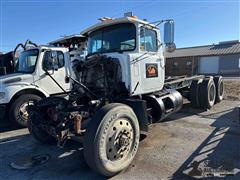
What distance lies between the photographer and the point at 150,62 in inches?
207

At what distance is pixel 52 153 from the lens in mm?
4723

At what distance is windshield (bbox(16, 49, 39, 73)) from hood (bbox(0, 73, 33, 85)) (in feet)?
0.96

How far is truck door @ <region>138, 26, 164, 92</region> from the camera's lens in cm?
505

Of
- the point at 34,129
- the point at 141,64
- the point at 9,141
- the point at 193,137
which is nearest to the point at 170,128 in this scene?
the point at 193,137

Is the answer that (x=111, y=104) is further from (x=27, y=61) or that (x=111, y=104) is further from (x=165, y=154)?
(x=27, y=61)

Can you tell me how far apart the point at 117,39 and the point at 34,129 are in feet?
8.77

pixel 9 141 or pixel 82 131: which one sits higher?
pixel 82 131

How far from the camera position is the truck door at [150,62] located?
505cm

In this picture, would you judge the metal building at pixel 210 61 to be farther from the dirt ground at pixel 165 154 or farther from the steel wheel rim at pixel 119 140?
the steel wheel rim at pixel 119 140

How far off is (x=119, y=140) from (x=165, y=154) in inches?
44.0

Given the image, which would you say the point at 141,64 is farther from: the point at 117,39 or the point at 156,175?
the point at 156,175

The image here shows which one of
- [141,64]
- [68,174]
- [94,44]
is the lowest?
[68,174]

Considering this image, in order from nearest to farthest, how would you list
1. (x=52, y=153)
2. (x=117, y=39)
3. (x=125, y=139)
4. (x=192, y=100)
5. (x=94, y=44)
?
(x=125, y=139) → (x=52, y=153) → (x=117, y=39) → (x=94, y=44) → (x=192, y=100)

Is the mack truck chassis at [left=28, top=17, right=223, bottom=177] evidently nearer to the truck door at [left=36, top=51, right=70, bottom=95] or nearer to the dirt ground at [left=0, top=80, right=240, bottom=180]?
the dirt ground at [left=0, top=80, right=240, bottom=180]
